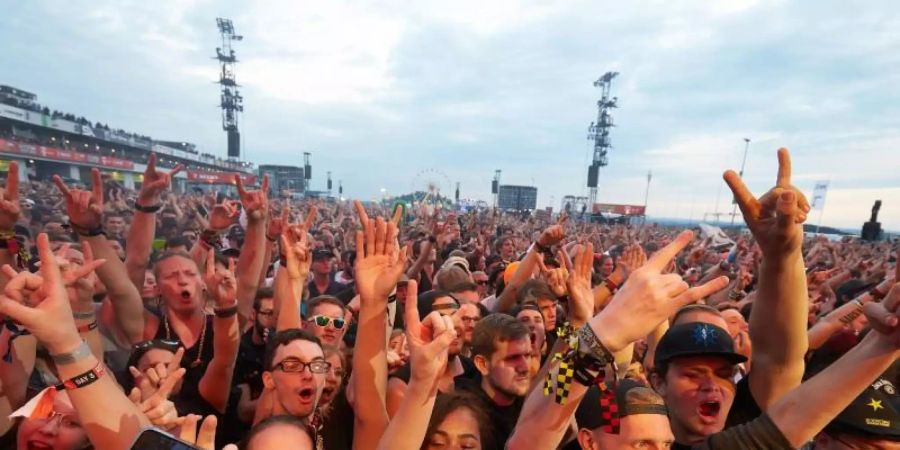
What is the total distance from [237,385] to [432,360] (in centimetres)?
221

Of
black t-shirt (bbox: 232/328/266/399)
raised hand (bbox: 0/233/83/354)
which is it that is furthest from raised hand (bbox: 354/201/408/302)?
black t-shirt (bbox: 232/328/266/399)

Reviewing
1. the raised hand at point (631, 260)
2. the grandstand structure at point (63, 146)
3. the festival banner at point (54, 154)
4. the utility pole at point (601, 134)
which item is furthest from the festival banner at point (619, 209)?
the festival banner at point (54, 154)

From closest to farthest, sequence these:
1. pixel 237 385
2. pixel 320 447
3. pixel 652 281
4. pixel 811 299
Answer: pixel 652 281 < pixel 320 447 < pixel 237 385 < pixel 811 299

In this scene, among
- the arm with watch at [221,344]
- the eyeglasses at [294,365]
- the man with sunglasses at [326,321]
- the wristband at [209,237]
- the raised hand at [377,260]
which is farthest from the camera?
the wristband at [209,237]

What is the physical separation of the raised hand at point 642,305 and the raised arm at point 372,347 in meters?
1.12

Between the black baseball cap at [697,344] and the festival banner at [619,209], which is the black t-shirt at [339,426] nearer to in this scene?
the black baseball cap at [697,344]

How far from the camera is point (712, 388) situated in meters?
2.30

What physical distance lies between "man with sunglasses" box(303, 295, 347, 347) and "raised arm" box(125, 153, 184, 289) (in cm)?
181


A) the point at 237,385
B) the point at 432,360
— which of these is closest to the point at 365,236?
the point at 432,360

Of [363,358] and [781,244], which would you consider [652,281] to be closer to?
[781,244]

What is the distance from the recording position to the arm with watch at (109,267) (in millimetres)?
3354

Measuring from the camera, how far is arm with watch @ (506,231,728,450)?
165cm

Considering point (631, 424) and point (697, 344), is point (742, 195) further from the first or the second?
point (631, 424)

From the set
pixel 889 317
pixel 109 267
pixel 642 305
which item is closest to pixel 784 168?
pixel 889 317
